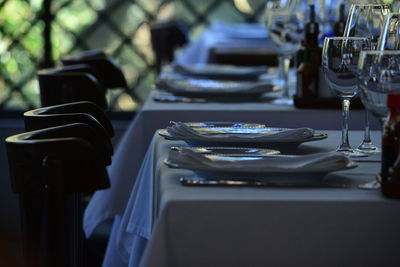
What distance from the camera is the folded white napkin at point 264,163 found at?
88 centimetres

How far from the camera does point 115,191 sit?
1596mm

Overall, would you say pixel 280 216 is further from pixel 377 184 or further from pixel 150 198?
pixel 150 198

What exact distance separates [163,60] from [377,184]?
285cm

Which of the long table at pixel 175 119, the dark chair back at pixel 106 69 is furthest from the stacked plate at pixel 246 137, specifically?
the dark chair back at pixel 106 69

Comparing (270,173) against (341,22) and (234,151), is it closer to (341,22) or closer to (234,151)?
(234,151)

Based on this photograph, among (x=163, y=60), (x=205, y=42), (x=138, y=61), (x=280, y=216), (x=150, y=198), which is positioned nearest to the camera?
(x=280, y=216)

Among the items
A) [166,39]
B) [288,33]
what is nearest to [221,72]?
[288,33]

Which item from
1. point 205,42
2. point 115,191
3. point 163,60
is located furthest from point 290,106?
point 163,60

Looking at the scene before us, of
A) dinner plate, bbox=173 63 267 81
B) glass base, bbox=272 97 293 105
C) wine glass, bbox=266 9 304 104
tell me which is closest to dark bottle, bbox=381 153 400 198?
glass base, bbox=272 97 293 105

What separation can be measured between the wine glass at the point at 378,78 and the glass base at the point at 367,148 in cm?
20

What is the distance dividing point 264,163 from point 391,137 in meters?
0.13

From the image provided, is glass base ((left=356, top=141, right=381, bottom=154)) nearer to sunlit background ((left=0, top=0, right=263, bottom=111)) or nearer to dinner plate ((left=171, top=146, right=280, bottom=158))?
dinner plate ((left=171, top=146, right=280, bottom=158))

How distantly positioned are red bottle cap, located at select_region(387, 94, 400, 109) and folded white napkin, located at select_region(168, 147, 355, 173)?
8 cm

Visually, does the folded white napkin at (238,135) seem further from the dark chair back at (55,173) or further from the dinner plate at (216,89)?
the dinner plate at (216,89)
